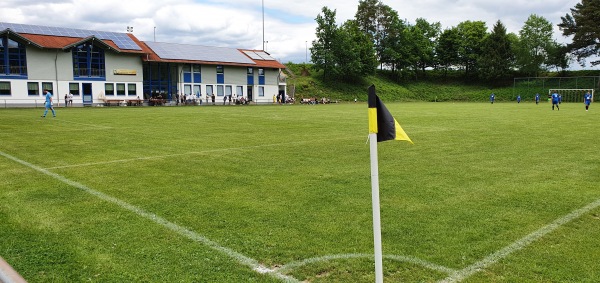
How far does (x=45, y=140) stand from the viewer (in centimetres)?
1565

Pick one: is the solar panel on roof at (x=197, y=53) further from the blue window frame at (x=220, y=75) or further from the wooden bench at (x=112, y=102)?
the wooden bench at (x=112, y=102)

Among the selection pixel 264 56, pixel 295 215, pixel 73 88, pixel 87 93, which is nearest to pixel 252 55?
Answer: pixel 264 56

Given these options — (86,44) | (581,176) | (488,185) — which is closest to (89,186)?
(488,185)

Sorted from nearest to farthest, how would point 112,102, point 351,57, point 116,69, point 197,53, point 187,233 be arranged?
point 187,233, point 112,102, point 116,69, point 197,53, point 351,57

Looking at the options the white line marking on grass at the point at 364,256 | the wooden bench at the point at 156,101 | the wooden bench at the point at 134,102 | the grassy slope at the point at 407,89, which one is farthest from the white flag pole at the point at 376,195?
the grassy slope at the point at 407,89

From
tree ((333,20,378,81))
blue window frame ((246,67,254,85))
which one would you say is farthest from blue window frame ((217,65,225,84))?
tree ((333,20,378,81))

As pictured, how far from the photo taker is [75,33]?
54000 millimetres

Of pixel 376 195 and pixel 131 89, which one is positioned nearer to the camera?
pixel 376 195

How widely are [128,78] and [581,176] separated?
54.2 metres

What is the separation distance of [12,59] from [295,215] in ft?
172

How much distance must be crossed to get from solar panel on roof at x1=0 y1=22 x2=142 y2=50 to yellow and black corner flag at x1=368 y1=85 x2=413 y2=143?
186 feet

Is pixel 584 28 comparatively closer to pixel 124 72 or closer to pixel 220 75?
pixel 220 75

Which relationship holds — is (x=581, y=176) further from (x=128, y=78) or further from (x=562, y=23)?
(x=562, y=23)

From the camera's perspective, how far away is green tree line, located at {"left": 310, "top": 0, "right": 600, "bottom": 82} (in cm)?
7579
